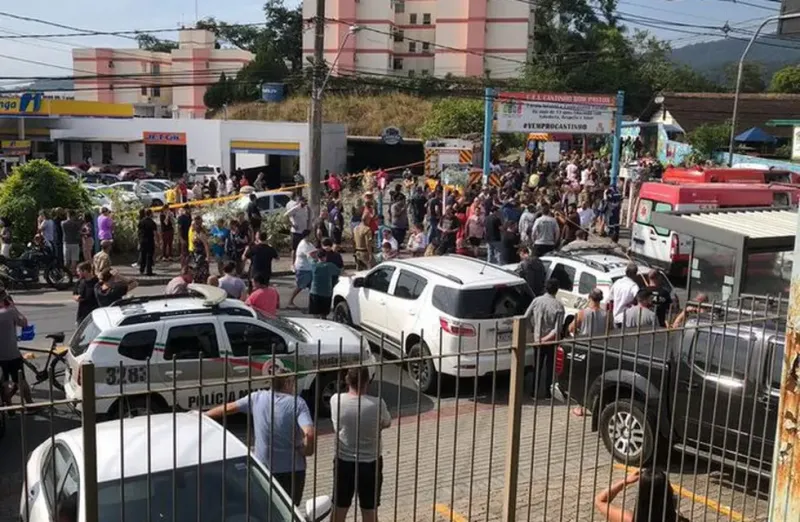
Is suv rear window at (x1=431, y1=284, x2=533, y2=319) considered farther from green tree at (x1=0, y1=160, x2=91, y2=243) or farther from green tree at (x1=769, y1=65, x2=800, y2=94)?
green tree at (x1=769, y1=65, x2=800, y2=94)

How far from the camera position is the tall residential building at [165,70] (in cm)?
8706

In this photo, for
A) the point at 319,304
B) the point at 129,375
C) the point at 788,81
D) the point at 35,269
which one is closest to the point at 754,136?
the point at 788,81

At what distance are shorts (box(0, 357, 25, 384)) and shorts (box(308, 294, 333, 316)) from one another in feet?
17.3

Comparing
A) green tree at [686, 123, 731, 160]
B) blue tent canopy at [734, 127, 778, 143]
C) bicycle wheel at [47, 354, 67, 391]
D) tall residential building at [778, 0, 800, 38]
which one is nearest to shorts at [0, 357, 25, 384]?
bicycle wheel at [47, 354, 67, 391]

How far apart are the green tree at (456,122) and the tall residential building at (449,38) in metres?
30.6

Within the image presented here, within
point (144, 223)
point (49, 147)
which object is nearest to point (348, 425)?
point (144, 223)

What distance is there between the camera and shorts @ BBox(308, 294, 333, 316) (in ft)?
45.5

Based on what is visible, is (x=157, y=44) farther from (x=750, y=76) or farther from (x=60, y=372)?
(x=60, y=372)

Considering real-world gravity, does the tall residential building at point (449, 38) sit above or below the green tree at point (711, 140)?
above

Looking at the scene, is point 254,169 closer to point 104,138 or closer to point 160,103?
point 104,138

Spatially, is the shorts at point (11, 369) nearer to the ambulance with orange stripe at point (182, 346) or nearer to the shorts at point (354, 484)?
the ambulance with orange stripe at point (182, 346)

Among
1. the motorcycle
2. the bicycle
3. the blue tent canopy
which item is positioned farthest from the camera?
the blue tent canopy

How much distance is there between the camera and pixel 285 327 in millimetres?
10461

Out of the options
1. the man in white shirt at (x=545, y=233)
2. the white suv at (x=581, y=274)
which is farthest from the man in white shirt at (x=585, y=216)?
the white suv at (x=581, y=274)
